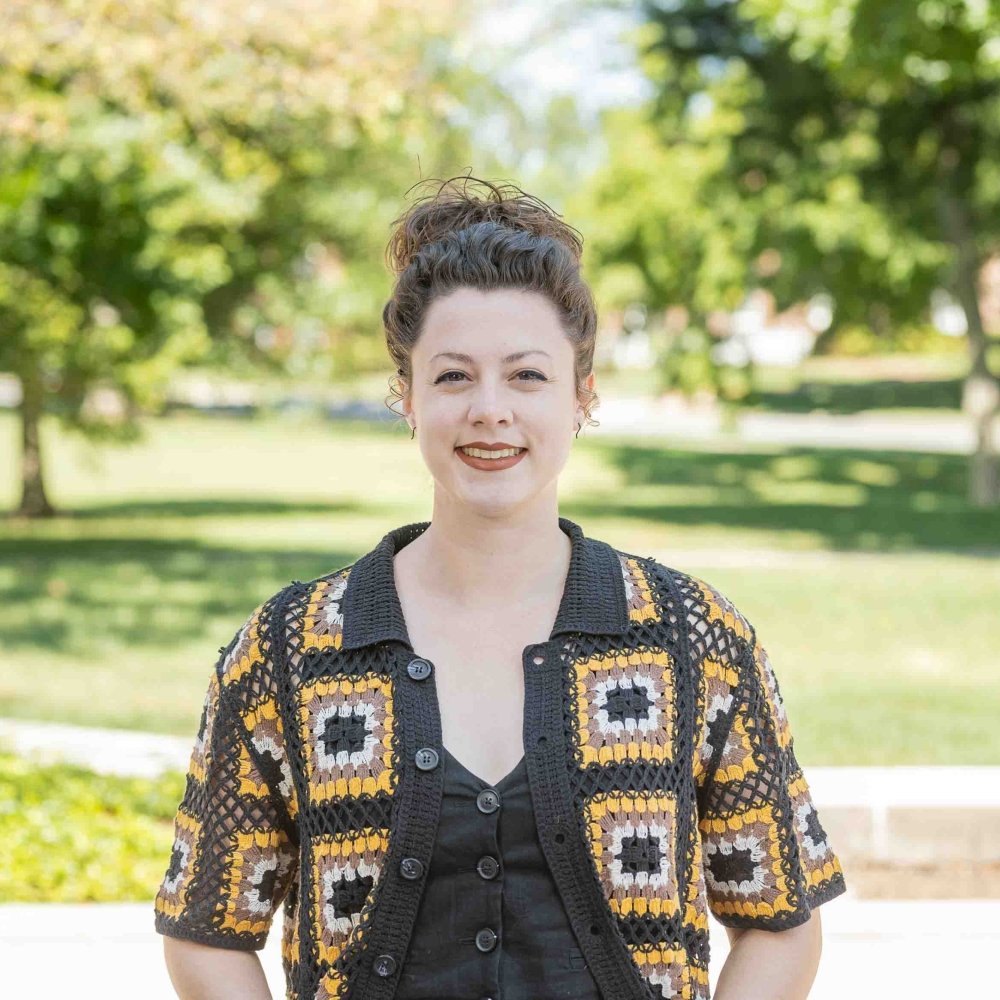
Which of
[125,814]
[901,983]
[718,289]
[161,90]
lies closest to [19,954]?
[125,814]

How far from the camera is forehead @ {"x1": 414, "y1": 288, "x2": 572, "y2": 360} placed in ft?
6.89

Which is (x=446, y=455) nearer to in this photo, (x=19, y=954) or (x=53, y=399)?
(x=19, y=954)

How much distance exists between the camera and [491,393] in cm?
209

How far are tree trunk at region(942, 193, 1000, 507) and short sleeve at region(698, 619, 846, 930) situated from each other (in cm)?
2319

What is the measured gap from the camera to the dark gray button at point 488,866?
196cm

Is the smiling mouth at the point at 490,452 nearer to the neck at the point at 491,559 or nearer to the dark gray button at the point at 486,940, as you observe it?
the neck at the point at 491,559

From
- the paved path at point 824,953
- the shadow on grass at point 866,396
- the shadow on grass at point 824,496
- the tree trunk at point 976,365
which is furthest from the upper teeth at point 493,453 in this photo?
the shadow on grass at point 866,396

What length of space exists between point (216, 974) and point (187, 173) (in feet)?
52.4

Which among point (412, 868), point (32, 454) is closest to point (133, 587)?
point (32, 454)

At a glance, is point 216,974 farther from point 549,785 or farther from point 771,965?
point 771,965

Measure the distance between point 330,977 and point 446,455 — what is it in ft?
2.17

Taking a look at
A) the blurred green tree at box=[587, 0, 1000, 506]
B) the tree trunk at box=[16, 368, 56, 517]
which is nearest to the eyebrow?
the blurred green tree at box=[587, 0, 1000, 506]

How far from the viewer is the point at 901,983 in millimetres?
5016

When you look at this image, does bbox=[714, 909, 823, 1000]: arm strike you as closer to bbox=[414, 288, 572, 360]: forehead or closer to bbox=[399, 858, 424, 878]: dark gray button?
bbox=[399, 858, 424, 878]: dark gray button
